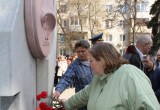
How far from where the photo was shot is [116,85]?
2.73 meters

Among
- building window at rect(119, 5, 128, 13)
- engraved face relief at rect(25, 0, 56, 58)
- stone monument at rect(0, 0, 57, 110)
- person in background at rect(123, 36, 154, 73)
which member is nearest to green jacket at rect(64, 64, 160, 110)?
stone monument at rect(0, 0, 57, 110)

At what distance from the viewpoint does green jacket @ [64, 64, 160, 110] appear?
2.58m

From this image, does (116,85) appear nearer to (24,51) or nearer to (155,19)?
(24,51)

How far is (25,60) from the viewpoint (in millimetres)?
3277

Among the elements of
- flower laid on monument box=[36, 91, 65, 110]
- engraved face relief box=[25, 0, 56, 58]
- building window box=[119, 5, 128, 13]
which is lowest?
flower laid on monument box=[36, 91, 65, 110]

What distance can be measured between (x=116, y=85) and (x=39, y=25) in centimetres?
102

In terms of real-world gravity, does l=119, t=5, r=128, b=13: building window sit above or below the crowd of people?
above

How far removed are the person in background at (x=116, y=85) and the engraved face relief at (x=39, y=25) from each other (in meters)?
0.66

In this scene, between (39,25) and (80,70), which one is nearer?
(39,25)

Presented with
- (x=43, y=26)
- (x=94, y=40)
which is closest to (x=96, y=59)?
(x=43, y=26)

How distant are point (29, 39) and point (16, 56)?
388mm

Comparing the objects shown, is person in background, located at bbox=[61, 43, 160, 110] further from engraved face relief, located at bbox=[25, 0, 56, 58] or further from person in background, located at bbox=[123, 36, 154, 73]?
person in background, located at bbox=[123, 36, 154, 73]

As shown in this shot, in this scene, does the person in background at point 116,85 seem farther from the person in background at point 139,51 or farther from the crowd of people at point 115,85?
the person in background at point 139,51

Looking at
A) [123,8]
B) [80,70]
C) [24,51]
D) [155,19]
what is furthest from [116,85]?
[123,8]
